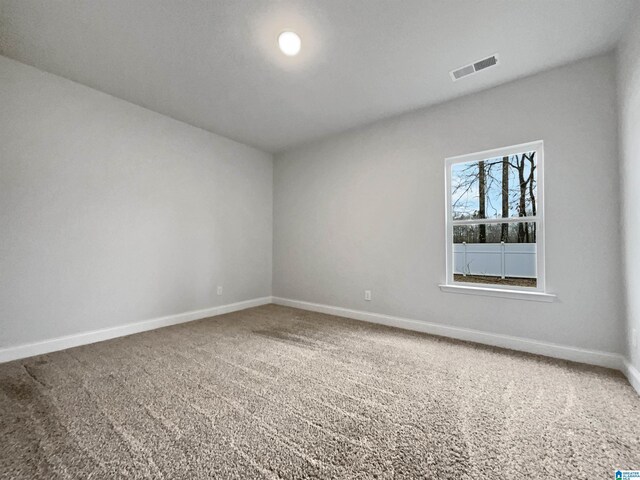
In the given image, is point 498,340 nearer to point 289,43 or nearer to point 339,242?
point 339,242

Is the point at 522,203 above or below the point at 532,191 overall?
below

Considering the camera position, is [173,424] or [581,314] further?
[581,314]

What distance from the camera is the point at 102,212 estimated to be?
3.05m

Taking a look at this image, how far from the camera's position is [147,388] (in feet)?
6.44

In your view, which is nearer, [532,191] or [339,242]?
[532,191]

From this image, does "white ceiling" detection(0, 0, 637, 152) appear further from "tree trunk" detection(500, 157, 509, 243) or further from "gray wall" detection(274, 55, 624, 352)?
"tree trunk" detection(500, 157, 509, 243)

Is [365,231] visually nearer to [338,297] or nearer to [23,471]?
[338,297]

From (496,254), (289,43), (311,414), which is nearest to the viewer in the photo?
(311,414)

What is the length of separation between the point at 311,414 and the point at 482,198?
9.39 ft

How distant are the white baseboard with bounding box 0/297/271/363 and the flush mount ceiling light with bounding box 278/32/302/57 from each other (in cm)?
338

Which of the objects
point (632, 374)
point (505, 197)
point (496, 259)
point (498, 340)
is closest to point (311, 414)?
point (498, 340)

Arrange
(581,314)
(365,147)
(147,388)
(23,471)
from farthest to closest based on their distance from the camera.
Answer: (365,147) → (581,314) → (147,388) → (23,471)

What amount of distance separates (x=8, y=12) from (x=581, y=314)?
207 inches

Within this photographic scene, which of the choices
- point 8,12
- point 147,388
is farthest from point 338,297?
point 8,12
